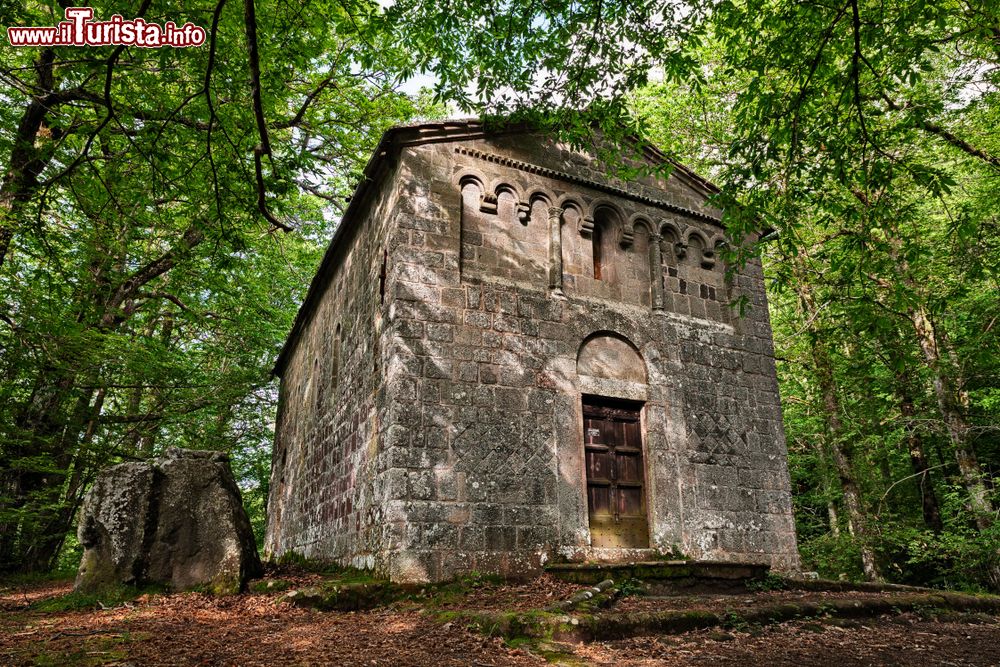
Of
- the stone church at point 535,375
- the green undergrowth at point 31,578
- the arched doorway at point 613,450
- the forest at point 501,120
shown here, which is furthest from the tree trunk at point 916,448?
the green undergrowth at point 31,578

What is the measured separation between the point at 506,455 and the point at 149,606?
3.71 m

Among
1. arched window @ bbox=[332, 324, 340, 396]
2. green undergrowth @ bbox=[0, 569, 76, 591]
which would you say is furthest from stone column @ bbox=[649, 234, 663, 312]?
green undergrowth @ bbox=[0, 569, 76, 591]

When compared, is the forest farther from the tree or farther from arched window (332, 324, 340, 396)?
arched window (332, 324, 340, 396)

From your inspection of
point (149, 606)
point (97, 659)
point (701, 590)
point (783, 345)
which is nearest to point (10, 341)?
point (149, 606)

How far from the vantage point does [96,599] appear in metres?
5.78

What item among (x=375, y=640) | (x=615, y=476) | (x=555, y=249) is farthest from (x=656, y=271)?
(x=375, y=640)

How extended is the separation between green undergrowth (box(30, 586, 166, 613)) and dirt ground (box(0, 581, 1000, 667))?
13cm

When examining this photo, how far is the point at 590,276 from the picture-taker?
8508mm

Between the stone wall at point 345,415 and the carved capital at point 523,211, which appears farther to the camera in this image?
the carved capital at point 523,211

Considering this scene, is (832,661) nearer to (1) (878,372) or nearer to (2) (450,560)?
(2) (450,560)

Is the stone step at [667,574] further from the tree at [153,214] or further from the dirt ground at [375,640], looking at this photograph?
the tree at [153,214]

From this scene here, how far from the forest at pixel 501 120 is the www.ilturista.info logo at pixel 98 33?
15 centimetres

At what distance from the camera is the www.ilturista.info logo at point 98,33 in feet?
19.3

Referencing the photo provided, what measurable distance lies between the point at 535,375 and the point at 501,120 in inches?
123
